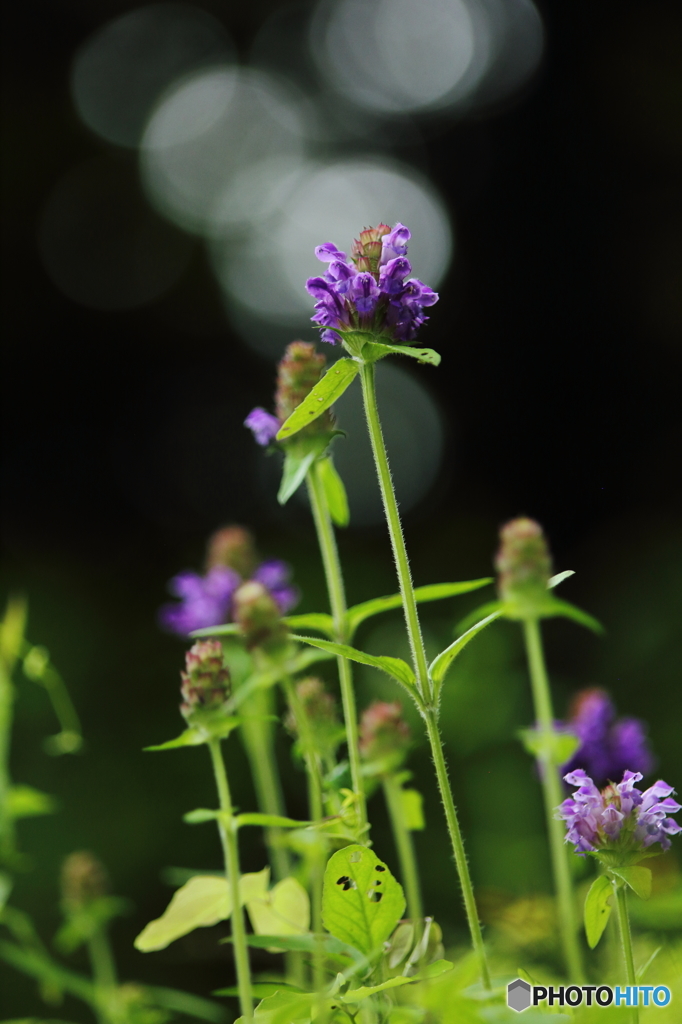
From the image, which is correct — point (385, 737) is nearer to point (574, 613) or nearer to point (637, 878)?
point (574, 613)

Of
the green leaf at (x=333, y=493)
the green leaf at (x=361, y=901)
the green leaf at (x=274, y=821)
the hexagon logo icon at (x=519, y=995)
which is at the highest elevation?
the green leaf at (x=333, y=493)

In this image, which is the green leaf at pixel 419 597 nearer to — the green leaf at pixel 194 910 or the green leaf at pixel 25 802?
the green leaf at pixel 194 910

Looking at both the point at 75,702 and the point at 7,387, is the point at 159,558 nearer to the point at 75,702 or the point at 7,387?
the point at 75,702

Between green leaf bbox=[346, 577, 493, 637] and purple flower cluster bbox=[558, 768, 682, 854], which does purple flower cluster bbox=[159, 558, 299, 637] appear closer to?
green leaf bbox=[346, 577, 493, 637]

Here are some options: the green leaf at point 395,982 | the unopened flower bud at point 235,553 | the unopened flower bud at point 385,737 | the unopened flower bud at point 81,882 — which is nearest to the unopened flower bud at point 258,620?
the unopened flower bud at point 385,737

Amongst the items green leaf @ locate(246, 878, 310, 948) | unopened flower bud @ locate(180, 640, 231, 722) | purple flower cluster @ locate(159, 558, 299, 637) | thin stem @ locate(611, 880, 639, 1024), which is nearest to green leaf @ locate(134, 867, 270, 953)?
green leaf @ locate(246, 878, 310, 948)

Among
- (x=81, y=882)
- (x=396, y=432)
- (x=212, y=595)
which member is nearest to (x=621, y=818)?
(x=212, y=595)
